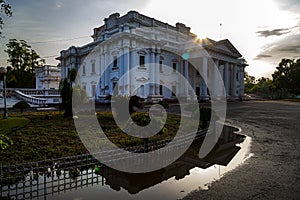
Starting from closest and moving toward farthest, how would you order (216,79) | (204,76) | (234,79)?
(204,76) < (216,79) < (234,79)

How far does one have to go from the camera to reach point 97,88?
1195 inches

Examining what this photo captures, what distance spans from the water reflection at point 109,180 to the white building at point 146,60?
20090 millimetres

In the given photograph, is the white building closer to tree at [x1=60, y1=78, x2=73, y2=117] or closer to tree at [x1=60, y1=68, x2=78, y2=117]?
tree at [x1=60, y1=68, x2=78, y2=117]

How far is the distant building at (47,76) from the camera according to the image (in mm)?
41978

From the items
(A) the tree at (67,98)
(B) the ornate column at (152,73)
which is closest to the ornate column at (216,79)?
(B) the ornate column at (152,73)

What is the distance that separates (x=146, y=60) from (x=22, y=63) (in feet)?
86.4

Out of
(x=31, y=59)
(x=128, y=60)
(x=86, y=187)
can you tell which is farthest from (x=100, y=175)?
(x=31, y=59)

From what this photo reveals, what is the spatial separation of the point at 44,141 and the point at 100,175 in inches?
131

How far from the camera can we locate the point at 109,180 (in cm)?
520

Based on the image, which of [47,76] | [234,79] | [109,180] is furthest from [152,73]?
[109,180]

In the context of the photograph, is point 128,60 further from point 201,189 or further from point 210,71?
point 201,189

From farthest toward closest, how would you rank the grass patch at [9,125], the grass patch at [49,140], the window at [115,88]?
the window at [115,88]
the grass patch at [9,125]
the grass patch at [49,140]

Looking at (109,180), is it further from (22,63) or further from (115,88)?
(22,63)

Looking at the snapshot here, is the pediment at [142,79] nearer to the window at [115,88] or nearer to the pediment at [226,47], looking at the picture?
the window at [115,88]
